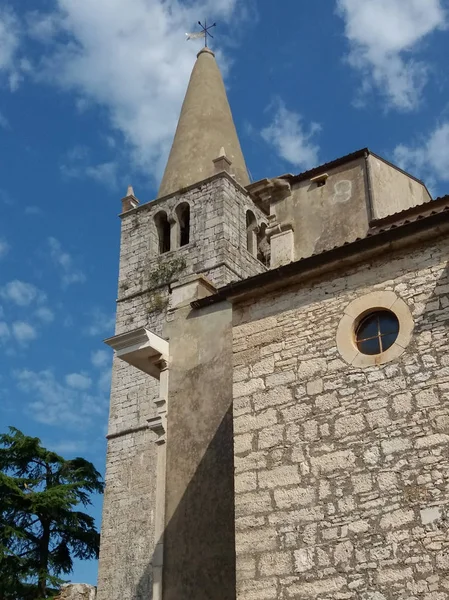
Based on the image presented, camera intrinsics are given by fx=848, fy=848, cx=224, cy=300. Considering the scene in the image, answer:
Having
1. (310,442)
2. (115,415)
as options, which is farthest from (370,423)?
(115,415)

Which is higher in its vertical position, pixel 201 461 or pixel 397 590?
pixel 201 461

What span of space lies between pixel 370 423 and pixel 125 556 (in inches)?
639

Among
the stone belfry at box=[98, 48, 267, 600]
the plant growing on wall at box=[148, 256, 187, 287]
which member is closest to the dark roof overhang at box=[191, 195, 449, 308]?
the stone belfry at box=[98, 48, 267, 600]

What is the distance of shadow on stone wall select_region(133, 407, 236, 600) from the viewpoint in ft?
31.0

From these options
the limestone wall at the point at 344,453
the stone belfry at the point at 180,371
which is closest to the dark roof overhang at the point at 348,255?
the limestone wall at the point at 344,453

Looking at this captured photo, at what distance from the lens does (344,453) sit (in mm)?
→ 8023

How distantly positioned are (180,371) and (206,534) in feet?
7.08

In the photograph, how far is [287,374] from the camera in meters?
8.80

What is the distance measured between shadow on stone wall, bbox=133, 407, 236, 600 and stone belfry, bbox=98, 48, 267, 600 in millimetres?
13

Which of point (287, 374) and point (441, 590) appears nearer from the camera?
point (441, 590)

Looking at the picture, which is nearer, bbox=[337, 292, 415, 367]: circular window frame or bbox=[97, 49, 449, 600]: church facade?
bbox=[97, 49, 449, 600]: church facade

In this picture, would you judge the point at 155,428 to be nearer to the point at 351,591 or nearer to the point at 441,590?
the point at 351,591

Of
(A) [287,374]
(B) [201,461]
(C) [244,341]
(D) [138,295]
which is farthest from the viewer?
(D) [138,295]

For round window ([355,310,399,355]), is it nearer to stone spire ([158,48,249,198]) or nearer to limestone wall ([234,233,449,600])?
limestone wall ([234,233,449,600])
